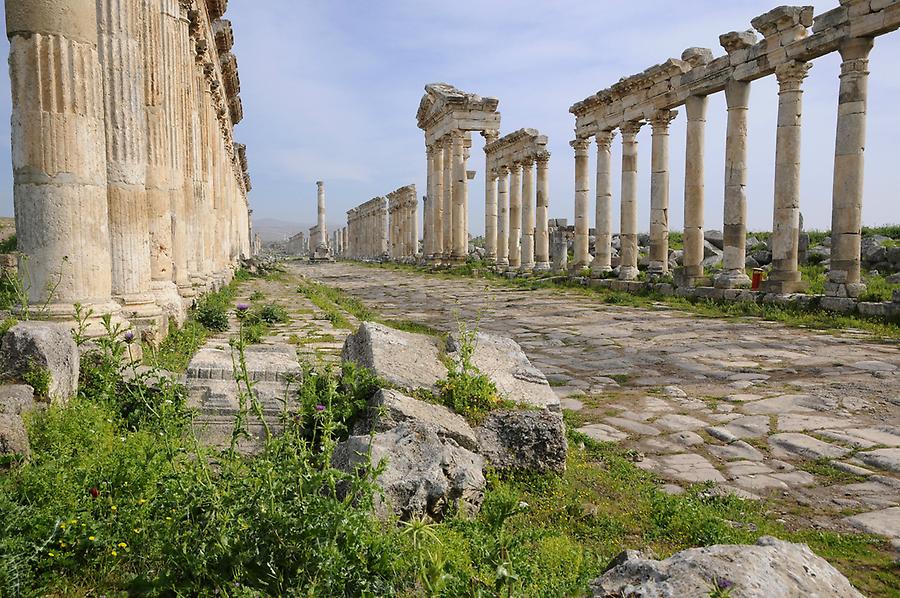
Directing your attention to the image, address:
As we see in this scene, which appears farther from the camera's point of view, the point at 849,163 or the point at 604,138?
the point at 604,138

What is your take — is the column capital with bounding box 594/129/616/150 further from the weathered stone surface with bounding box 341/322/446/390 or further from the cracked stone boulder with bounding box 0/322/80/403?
the cracked stone boulder with bounding box 0/322/80/403

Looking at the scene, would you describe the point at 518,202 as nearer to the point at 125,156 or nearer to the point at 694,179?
the point at 694,179

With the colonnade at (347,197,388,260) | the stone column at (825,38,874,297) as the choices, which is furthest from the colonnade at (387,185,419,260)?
the stone column at (825,38,874,297)

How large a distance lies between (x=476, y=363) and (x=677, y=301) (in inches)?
513

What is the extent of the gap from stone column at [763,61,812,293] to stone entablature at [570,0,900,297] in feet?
0.08

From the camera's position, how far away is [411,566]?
2666 mm

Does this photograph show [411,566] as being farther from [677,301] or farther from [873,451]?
[677,301]

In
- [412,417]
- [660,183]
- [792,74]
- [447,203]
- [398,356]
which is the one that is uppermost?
[792,74]

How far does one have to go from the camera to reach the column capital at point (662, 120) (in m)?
21.1

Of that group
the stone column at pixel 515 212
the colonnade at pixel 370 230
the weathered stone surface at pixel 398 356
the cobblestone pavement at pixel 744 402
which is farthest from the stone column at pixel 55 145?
the colonnade at pixel 370 230

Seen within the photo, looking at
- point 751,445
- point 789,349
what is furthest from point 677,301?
point 751,445

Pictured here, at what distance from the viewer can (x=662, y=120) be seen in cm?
2116

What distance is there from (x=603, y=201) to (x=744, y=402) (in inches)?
718

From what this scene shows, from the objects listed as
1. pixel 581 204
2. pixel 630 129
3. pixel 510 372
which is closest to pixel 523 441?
pixel 510 372
